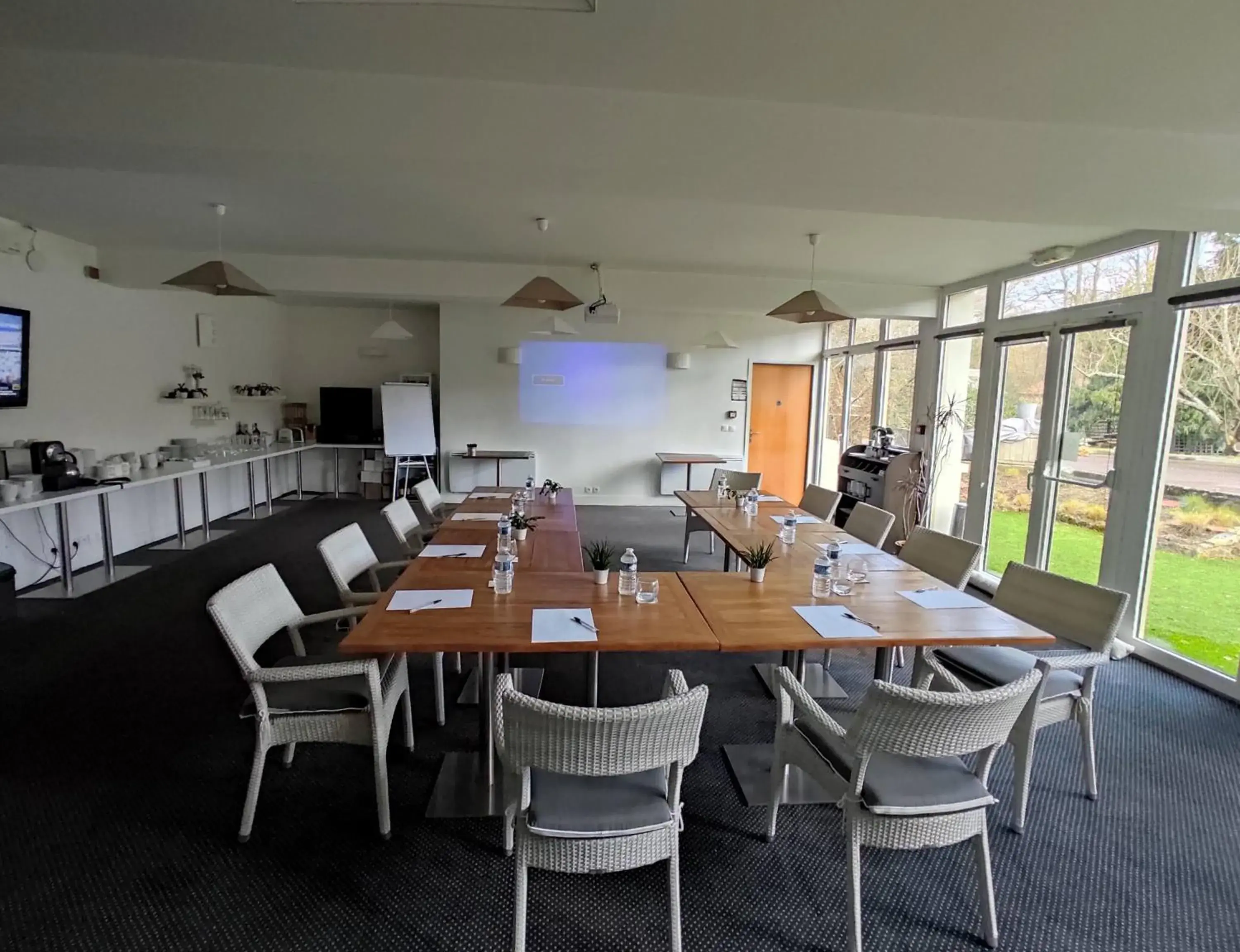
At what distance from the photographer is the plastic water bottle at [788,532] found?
3.40 metres

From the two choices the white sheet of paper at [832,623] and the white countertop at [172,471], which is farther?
the white countertop at [172,471]

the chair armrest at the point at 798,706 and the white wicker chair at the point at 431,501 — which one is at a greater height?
the white wicker chair at the point at 431,501

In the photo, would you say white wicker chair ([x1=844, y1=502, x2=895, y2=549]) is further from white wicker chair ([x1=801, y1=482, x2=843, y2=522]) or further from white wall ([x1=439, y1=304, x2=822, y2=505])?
white wall ([x1=439, y1=304, x2=822, y2=505])

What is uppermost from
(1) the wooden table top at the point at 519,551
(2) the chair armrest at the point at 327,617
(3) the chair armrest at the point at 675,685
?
(1) the wooden table top at the point at 519,551

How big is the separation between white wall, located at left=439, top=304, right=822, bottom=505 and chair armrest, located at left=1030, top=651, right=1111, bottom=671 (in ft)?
20.3

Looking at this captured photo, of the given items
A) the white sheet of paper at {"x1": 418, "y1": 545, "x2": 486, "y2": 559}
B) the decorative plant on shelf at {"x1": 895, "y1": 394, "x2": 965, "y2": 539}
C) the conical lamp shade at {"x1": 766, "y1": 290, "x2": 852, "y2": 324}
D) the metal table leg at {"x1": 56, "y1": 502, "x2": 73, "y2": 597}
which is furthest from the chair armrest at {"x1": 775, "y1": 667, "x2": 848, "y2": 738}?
the metal table leg at {"x1": 56, "y1": 502, "x2": 73, "y2": 597}

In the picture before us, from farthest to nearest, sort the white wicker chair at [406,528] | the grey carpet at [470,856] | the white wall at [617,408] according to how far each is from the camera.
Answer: the white wall at [617,408] < the white wicker chair at [406,528] < the grey carpet at [470,856]

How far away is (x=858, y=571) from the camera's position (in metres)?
2.81

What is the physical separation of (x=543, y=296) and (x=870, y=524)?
8.48 ft

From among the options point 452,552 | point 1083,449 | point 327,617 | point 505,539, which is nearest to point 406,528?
point 452,552

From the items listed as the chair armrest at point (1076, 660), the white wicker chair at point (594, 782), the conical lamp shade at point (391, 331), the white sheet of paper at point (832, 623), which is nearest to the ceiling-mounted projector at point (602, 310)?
the conical lamp shade at point (391, 331)

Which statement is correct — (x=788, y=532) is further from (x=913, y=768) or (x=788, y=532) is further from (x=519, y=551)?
(x=913, y=768)

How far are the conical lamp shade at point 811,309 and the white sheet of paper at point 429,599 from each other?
294 centimetres

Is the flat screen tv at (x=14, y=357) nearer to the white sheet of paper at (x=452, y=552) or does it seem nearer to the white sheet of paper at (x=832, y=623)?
the white sheet of paper at (x=452, y=552)
